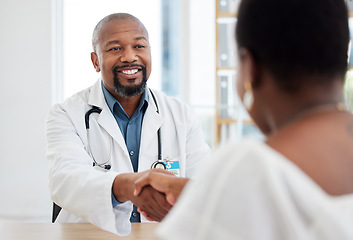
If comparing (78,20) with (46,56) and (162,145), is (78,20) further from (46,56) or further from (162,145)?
(162,145)

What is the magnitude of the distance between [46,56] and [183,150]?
238 cm

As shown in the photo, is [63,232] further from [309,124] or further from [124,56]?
[309,124]

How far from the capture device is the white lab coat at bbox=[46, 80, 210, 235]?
5.10ft

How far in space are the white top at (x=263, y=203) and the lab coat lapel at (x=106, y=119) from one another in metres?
1.32

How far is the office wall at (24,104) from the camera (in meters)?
3.97

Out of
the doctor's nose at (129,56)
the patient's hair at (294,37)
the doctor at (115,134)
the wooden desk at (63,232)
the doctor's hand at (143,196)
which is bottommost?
Answer: the wooden desk at (63,232)

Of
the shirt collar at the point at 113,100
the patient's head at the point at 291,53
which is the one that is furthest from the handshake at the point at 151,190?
the patient's head at the point at 291,53

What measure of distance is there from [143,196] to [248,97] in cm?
79

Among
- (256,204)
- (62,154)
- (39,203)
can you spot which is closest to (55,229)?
(62,154)

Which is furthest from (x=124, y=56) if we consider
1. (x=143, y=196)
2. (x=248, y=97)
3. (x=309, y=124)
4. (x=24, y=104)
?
(x=24, y=104)

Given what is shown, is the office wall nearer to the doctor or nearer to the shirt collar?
the doctor

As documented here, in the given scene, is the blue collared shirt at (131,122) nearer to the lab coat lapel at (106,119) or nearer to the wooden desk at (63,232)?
the lab coat lapel at (106,119)

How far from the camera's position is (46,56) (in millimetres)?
3971

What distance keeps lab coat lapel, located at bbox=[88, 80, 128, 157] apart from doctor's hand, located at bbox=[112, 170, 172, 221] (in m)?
0.41
